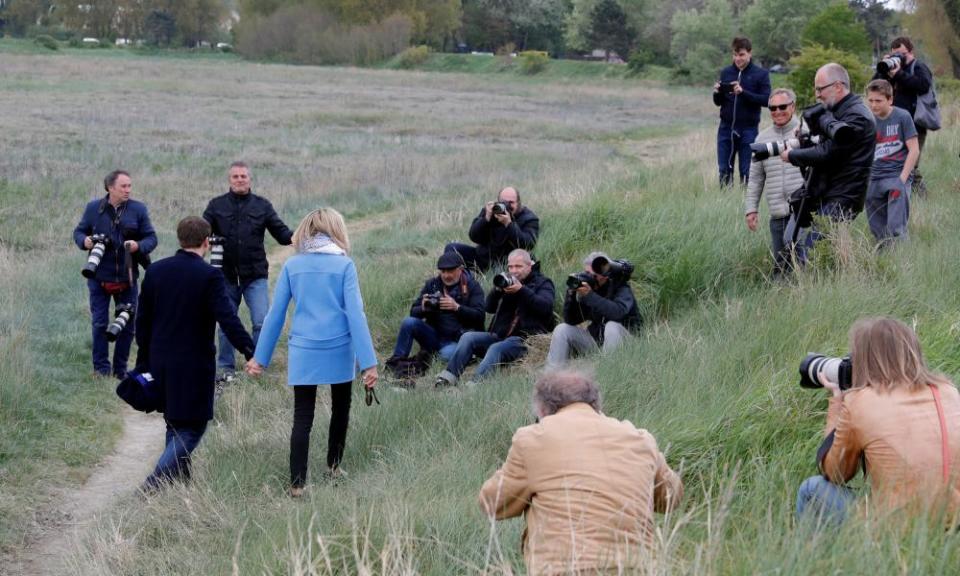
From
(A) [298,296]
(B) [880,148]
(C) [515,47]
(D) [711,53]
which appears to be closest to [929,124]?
(B) [880,148]

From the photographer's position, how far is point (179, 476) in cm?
584

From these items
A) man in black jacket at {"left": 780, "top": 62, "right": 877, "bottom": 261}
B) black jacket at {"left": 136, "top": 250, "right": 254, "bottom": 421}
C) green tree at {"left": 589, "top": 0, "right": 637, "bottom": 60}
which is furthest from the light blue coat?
green tree at {"left": 589, "top": 0, "right": 637, "bottom": 60}

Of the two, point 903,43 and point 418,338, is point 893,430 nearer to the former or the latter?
point 418,338

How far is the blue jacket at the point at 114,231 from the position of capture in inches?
332

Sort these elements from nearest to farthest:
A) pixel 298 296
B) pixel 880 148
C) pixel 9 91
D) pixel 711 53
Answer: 1. pixel 298 296
2. pixel 880 148
3. pixel 9 91
4. pixel 711 53

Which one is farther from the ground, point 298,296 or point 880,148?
point 880,148

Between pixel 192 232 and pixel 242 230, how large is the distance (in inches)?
106

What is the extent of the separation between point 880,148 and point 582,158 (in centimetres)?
1325

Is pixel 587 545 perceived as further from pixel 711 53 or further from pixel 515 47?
pixel 515 47

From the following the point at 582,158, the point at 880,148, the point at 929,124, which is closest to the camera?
the point at 880,148

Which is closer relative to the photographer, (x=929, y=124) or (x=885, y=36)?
(x=929, y=124)

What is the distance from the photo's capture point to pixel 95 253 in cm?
819

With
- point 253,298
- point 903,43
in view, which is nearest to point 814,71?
point 903,43

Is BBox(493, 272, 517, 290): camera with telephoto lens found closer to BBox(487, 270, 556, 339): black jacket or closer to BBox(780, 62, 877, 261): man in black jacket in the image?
BBox(487, 270, 556, 339): black jacket
